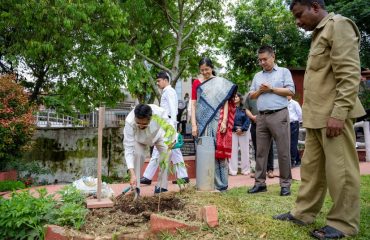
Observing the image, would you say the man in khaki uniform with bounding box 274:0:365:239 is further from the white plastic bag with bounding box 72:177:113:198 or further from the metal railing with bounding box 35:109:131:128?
the metal railing with bounding box 35:109:131:128

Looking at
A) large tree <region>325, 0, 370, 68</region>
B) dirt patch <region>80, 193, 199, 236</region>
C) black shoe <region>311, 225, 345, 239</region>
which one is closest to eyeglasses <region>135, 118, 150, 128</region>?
dirt patch <region>80, 193, 199, 236</region>

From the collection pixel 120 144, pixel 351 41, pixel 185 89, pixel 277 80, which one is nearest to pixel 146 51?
pixel 120 144

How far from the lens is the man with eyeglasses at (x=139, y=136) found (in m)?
4.11

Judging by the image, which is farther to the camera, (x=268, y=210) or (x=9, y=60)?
(x=9, y=60)

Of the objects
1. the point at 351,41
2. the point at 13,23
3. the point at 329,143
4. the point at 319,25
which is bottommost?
the point at 329,143

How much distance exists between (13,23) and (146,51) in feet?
15.0

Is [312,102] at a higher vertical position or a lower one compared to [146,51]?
lower

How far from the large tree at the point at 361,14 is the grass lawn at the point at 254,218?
31.6 feet

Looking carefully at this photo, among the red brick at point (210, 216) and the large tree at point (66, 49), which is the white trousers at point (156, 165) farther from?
the large tree at point (66, 49)

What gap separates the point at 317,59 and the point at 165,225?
182 cm

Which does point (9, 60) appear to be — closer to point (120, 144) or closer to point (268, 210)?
point (120, 144)

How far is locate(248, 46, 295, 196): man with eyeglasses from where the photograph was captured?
14.7ft

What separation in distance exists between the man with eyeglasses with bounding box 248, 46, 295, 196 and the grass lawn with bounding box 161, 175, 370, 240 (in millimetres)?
309

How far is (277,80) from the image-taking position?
4.61 meters
